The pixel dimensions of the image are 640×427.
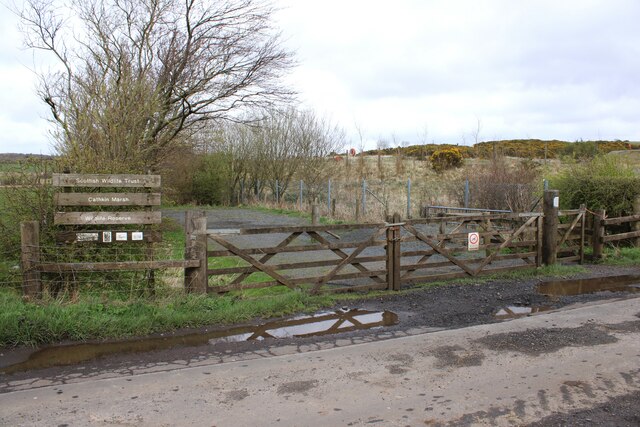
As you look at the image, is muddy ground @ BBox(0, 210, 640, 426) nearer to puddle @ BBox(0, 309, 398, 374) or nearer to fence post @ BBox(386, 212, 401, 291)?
puddle @ BBox(0, 309, 398, 374)

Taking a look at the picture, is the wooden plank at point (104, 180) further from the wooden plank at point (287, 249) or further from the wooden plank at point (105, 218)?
the wooden plank at point (287, 249)

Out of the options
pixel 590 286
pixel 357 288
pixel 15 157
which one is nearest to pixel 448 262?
pixel 357 288

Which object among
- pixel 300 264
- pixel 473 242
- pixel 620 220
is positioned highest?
pixel 620 220

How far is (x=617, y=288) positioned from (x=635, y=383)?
5351 mm

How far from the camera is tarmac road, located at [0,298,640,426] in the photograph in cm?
438

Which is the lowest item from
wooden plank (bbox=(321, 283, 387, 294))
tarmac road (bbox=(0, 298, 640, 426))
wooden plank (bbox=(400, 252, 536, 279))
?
tarmac road (bbox=(0, 298, 640, 426))

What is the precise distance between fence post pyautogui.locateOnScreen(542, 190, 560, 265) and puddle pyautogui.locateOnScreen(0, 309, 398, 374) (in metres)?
4.88

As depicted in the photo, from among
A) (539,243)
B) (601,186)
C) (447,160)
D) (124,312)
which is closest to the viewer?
(124,312)

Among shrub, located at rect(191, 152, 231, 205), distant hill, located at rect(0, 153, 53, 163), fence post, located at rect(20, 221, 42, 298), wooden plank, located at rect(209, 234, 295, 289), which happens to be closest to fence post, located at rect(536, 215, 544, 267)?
wooden plank, located at rect(209, 234, 295, 289)

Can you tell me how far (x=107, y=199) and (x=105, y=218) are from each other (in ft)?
0.98

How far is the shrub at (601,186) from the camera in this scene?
13.7m

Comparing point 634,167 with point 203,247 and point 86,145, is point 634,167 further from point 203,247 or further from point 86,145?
point 86,145

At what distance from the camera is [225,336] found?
684cm

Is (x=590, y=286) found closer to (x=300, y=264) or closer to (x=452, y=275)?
(x=452, y=275)
